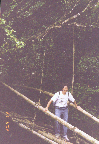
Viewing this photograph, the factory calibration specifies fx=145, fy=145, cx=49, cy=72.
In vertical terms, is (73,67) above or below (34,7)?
below

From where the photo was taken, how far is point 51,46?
13.0 ft

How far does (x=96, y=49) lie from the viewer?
11.5ft

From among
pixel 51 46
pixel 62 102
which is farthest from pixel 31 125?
pixel 51 46

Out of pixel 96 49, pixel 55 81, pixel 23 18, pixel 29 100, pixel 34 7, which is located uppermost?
pixel 34 7

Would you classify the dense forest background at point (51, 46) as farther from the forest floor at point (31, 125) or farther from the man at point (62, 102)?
the man at point (62, 102)

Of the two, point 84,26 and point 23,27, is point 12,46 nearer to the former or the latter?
point 23,27

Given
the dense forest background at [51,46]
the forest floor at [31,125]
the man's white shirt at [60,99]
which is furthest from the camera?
the dense forest background at [51,46]

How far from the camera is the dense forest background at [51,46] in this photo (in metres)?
3.61

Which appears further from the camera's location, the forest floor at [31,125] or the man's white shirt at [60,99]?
the forest floor at [31,125]

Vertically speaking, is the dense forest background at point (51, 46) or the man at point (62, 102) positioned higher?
the dense forest background at point (51, 46)

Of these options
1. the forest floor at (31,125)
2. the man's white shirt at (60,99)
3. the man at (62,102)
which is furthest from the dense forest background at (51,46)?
the man's white shirt at (60,99)

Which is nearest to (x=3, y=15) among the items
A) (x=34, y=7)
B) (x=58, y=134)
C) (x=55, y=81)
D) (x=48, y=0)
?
(x=34, y=7)

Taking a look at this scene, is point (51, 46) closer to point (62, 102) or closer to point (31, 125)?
point (62, 102)

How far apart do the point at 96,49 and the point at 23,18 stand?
2.20 m
